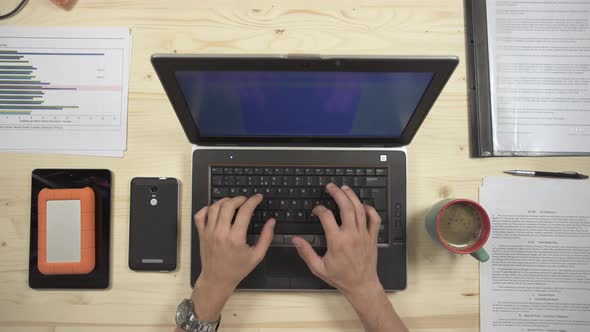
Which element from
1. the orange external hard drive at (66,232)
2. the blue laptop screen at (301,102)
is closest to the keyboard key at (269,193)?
the blue laptop screen at (301,102)

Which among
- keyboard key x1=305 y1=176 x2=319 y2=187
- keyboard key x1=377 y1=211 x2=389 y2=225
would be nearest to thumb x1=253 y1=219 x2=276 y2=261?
keyboard key x1=305 y1=176 x2=319 y2=187

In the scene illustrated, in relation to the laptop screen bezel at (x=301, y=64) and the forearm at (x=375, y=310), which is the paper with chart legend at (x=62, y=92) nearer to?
the laptop screen bezel at (x=301, y=64)

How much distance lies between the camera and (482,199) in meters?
0.72

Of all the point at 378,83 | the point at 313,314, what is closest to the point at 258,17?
the point at 378,83

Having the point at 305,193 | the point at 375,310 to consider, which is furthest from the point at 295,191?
the point at 375,310

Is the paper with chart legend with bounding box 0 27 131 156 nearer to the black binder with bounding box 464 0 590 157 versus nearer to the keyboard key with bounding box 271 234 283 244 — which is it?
the keyboard key with bounding box 271 234 283 244

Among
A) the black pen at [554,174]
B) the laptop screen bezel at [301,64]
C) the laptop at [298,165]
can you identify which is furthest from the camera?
the black pen at [554,174]

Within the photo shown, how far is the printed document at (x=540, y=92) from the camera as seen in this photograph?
2.38 ft

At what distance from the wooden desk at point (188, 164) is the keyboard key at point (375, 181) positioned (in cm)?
8

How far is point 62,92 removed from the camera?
2.43 feet

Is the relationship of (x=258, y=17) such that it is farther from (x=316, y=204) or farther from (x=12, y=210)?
(x=12, y=210)

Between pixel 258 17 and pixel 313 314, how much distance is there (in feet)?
1.98

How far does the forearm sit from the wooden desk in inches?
3.1

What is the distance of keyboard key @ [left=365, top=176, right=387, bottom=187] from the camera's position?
0.68 metres
